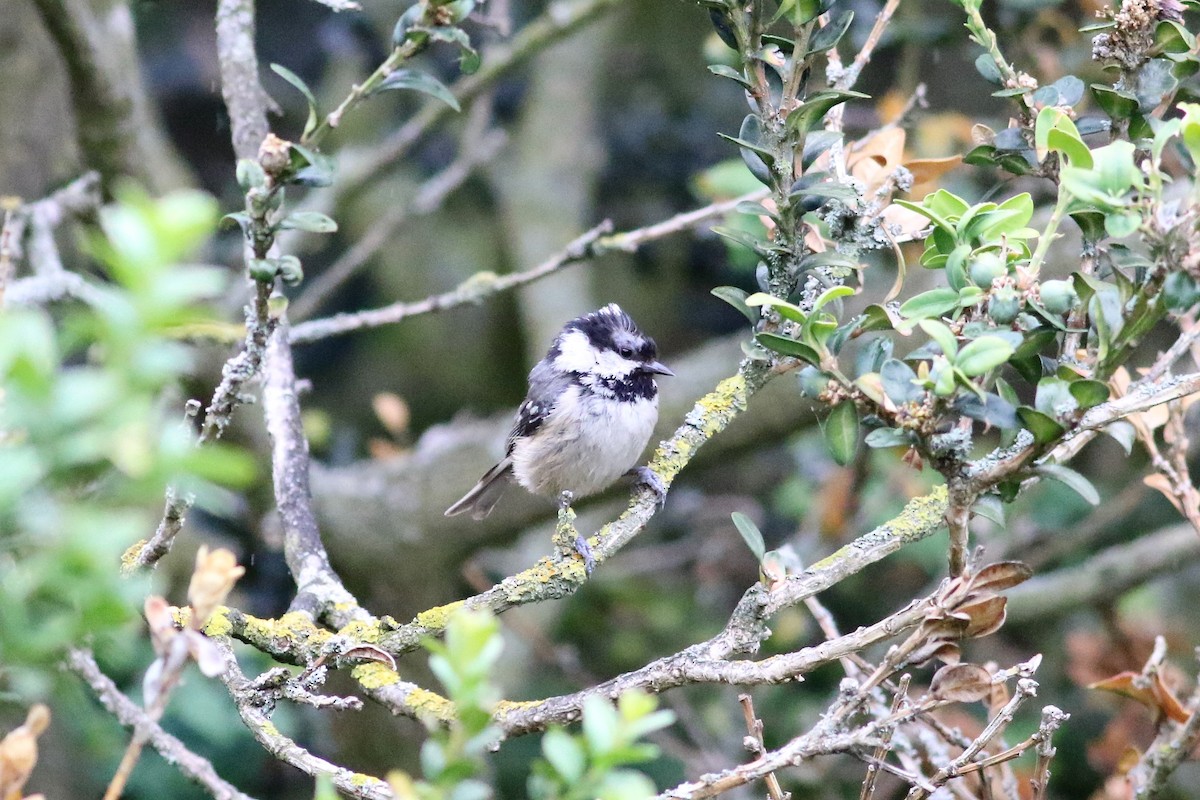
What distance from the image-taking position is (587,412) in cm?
399

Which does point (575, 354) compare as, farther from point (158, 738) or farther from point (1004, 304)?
point (158, 738)

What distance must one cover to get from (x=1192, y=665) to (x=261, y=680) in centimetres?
467

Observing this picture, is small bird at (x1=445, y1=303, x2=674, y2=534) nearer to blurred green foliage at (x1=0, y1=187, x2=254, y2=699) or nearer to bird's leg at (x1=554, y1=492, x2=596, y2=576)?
bird's leg at (x1=554, y1=492, x2=596, y2=576)

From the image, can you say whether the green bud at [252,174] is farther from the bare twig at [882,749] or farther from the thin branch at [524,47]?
the thin branch at [524,47]

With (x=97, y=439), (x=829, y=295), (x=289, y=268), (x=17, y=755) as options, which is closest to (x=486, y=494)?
(x=289, y=268)

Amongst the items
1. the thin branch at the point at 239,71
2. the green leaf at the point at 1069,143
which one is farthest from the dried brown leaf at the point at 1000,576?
the thin branch at the point at 239,71

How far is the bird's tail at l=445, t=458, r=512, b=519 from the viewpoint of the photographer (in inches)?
169

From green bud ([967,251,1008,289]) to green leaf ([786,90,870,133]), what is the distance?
0.36 m

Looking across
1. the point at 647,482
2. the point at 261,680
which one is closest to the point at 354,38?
the point at 647,482

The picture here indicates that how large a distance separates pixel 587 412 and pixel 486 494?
2.07 feet

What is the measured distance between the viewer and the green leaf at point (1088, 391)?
1569 millimetres

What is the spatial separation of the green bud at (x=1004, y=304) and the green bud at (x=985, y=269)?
0.03m

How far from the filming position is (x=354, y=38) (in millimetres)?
5242

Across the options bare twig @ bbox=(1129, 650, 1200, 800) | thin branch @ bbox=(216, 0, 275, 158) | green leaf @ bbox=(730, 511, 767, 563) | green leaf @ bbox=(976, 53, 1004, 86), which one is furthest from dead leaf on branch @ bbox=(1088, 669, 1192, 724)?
thin branch @ bbox=(216, 0, 275, 158)
